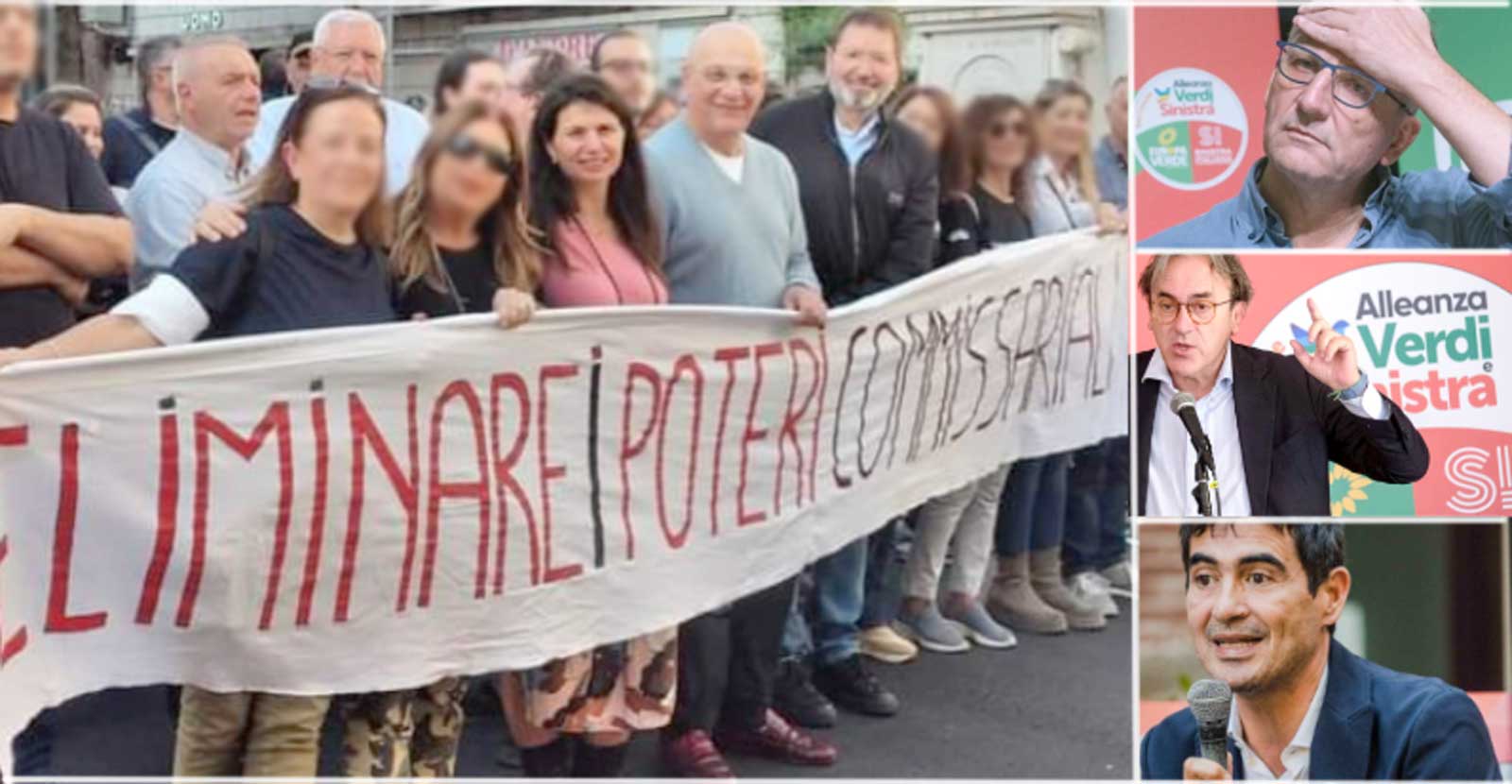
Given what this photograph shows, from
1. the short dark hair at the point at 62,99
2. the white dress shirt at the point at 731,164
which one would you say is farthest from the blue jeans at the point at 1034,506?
the short dark hair at the point at 62,99

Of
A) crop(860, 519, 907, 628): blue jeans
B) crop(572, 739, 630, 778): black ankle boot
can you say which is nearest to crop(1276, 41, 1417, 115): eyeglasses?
crop(860, 519, 907, 628): blue jeans

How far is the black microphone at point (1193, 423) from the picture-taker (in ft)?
13.5

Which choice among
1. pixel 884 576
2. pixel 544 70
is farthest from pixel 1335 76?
pixel 544 70

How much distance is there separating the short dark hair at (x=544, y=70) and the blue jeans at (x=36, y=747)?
172cm

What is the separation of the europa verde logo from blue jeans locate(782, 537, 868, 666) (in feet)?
3.94

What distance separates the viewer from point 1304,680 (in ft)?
13.5

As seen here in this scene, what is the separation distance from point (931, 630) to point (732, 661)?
49cm

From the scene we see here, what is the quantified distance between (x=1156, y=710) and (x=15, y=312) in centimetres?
278

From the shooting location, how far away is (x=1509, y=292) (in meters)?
4.08

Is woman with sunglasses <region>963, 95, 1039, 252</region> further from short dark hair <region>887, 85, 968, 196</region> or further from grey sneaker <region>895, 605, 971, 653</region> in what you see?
grey sneaker <region>895, 605, 971, 653</region>

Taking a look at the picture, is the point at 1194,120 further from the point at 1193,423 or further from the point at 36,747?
the point at 36,747

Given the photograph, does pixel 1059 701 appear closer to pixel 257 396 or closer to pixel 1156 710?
pixel 1156 710

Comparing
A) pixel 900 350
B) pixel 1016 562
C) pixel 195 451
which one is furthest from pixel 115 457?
pixel 1016 562

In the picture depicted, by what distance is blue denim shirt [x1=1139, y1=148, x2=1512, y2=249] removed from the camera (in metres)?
4.05
